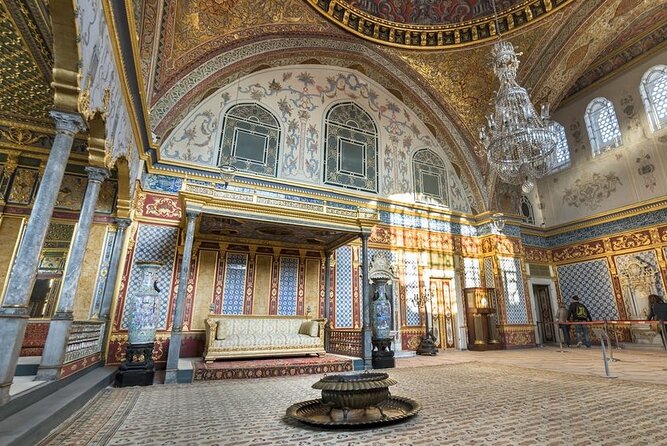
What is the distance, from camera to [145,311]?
5.78m

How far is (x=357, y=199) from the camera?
407 inches

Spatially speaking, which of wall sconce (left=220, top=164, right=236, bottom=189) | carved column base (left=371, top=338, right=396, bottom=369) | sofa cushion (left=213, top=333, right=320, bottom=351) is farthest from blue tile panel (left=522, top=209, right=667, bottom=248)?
wall sconce (left=220, top=164, right=236, bottom=189)

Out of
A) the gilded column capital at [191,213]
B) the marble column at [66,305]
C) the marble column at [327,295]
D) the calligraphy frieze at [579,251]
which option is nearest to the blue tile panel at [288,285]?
the marble column at [327,295]

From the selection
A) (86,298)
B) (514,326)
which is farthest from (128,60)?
(514,326)

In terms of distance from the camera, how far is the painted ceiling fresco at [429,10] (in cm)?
993

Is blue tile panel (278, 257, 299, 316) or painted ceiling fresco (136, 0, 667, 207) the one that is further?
blue tile panel (278, 257, 299, 316)

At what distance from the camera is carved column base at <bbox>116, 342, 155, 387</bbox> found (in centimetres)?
530

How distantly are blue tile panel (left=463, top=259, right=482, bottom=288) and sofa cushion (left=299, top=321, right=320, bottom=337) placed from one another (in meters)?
6.37

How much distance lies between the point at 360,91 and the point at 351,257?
230 inches

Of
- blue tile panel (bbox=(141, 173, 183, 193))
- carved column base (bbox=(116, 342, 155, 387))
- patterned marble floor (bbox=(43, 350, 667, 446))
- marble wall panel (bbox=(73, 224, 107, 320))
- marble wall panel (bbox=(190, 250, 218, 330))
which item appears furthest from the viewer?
blue tile panel (bbox=(141, 173, 183, 193))

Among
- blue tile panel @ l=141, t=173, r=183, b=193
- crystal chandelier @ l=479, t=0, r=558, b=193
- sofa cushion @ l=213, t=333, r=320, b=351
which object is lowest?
sofa cushion @ l=213, t=333, r=320, b=351

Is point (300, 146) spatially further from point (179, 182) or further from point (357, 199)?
point (179, 182)

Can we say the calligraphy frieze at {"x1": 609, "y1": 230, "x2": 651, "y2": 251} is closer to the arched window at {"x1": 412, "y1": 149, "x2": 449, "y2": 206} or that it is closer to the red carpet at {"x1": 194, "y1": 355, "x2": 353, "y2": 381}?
the arched window at {"x1": 412, "y1": 149, "x2": 449, "y2": 206}

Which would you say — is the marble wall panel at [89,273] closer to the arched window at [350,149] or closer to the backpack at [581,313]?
the arched window at [350,149]
